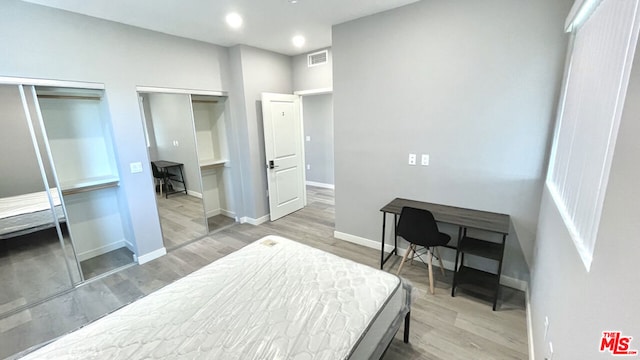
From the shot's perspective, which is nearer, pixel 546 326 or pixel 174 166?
pixel 546 326

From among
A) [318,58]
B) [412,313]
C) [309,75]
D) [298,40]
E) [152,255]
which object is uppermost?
[298,40]

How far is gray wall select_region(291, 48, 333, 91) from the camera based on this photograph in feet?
13.6

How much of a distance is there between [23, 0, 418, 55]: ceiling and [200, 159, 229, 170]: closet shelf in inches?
70.3

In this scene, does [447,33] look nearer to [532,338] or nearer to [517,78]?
[517,78]

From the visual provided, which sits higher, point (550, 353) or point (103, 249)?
point (550, 353)

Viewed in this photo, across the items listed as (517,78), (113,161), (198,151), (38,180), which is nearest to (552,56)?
(517,78)

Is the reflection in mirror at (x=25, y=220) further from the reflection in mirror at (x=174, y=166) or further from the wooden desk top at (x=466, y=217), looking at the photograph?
the wooden desk top at (x=466, y=217)

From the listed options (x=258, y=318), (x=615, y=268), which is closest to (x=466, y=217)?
(x=615, y=268)

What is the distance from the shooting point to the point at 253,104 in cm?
401

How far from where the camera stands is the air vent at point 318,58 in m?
4.10

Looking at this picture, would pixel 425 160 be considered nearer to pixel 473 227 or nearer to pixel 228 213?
pixel 473 227

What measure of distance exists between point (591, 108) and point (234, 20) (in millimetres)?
3182

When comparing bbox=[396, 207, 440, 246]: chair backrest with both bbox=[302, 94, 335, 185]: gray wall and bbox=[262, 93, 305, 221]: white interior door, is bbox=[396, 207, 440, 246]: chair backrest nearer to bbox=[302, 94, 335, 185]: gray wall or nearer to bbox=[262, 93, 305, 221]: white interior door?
bbox=[262, 93, 305, 221]: white interior door

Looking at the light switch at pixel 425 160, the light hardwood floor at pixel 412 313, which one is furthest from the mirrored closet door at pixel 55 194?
the light switch at pixel 425 160
